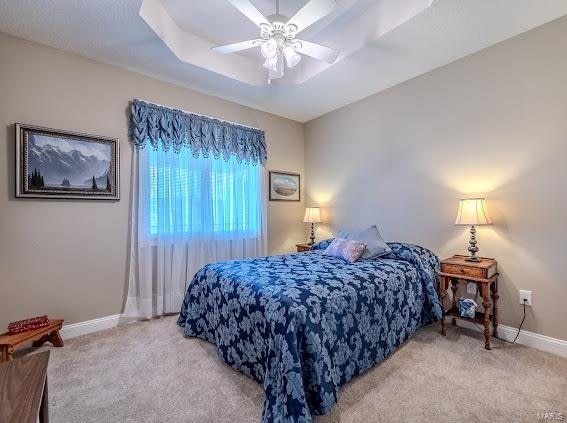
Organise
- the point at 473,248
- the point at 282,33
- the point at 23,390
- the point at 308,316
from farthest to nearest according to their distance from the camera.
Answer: the point at 473,248
the point at 282,33
the point at 308,316
the point at 23,390

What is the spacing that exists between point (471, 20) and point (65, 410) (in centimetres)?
389

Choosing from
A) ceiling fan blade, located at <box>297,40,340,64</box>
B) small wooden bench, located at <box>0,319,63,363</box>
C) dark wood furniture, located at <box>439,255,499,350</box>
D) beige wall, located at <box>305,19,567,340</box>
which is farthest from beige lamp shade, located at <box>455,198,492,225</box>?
small wooden bench, located at <box>0,319,63,363</box>

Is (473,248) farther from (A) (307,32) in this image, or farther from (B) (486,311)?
(A) (307,32)

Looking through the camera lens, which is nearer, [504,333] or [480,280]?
[480,280]

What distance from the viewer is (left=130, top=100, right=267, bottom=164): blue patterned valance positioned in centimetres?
281

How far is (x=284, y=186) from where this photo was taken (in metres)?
4.11

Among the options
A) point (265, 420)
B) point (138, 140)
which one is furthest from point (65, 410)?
point (138, 140)

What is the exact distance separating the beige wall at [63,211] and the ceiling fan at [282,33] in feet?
4.63

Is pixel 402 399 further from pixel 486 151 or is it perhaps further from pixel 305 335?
pixel 486 151

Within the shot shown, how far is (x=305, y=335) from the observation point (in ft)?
4.82

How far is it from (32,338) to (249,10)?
9.26ft

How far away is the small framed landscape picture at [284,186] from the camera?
13.1 feet

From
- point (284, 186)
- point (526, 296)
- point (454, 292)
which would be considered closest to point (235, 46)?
point (284, 186)

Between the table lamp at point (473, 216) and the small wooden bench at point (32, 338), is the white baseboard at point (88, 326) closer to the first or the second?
the small wooden bench at point (32, 338)
